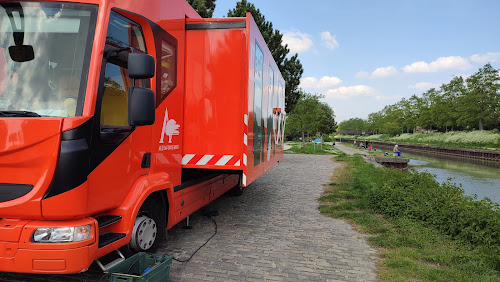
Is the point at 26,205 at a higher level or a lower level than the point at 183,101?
lower

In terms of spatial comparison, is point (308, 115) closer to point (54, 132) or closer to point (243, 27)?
point (243, 27)

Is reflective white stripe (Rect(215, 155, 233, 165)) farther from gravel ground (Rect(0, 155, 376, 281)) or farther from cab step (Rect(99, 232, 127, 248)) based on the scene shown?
cab step (Rect(99, 232, 127, 248))

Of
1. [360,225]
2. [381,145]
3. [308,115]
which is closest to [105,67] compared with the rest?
[360,225]

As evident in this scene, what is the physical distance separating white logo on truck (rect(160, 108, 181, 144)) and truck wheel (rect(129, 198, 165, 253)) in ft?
2.75

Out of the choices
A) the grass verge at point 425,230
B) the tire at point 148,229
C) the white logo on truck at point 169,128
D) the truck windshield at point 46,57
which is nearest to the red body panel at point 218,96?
the white logo on truck at point 169,128

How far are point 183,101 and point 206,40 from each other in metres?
0.99

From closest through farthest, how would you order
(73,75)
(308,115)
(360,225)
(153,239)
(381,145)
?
(73,75) < (153,239) < (360,225) < (308,115) < (381,145)

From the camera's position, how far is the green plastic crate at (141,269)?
2888mm

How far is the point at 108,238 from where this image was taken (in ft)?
10.4

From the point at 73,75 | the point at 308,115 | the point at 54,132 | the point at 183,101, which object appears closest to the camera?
the point at 54,132

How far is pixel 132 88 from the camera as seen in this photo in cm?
312

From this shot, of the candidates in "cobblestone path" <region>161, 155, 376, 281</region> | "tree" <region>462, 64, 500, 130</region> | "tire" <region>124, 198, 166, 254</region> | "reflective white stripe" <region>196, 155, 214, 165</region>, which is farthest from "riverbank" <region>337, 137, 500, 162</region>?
"tire" <region>124, 198, 166, 254</region>

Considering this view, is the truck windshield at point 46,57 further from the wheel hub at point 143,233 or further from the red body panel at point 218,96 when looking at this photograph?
the red body panel at point 218,96

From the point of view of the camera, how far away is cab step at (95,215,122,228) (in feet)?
10.1
